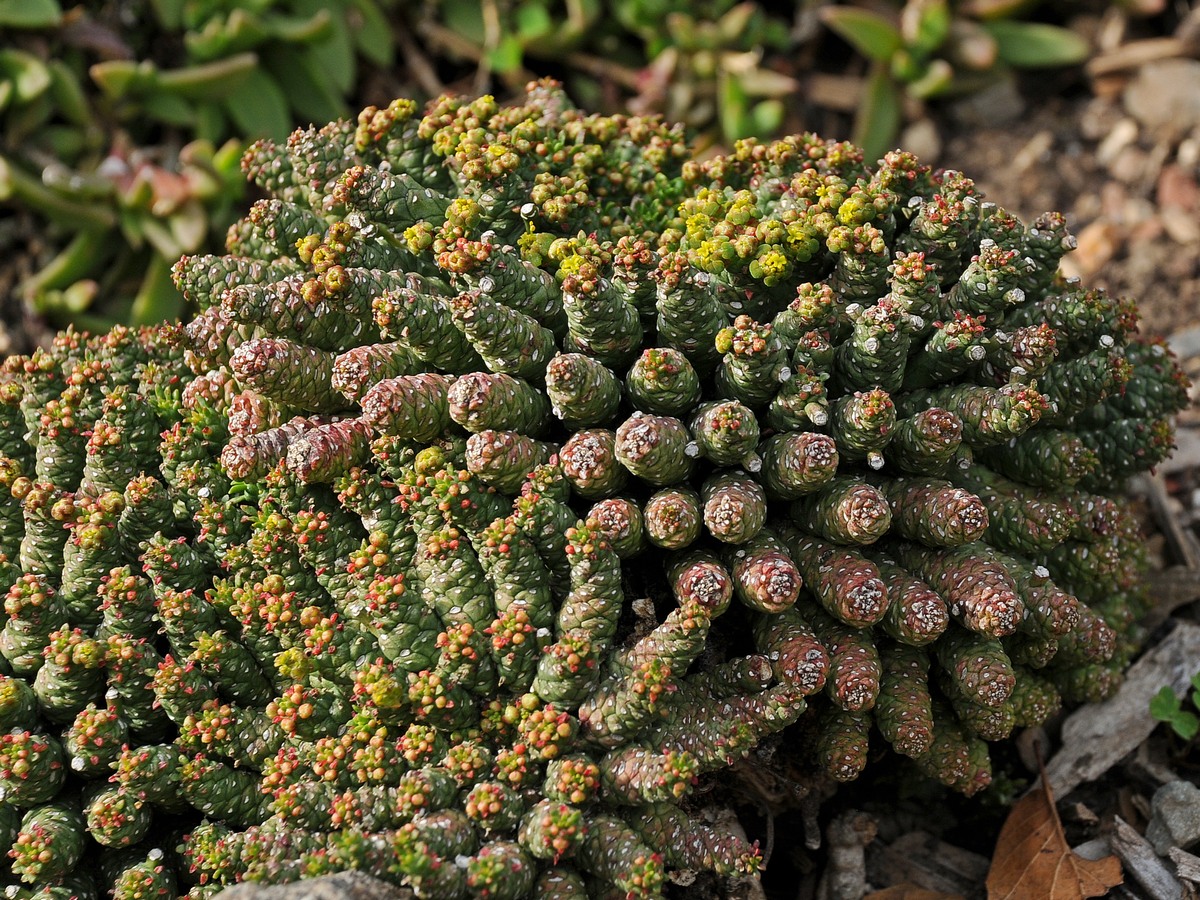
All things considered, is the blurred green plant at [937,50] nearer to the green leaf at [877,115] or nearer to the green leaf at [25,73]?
the green leaf at [877,115]

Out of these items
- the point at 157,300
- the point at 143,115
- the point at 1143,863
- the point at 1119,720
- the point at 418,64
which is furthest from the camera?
the point at 418,64

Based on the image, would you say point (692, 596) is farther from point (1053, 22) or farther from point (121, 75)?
point (1053, 22)

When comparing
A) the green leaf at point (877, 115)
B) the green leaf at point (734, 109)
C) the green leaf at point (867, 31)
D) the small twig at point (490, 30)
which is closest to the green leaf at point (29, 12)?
the small twig at point (490, 30)

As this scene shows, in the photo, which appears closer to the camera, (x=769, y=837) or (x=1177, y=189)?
(x=769, y=837)

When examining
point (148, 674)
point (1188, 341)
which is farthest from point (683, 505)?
point (1188, 341)

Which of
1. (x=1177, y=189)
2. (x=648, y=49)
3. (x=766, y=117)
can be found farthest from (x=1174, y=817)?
(x=648, y=49)

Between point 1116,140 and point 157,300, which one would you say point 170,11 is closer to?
point 157,300

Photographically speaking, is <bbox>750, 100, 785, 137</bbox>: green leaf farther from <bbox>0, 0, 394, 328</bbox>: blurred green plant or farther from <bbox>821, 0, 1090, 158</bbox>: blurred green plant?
<bbox>0, 0, 394, 328</bbox>: blurred green plant
